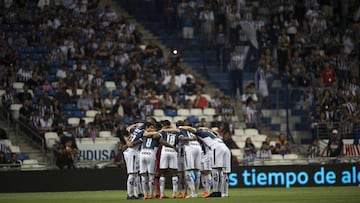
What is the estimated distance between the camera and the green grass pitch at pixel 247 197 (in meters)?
25.7

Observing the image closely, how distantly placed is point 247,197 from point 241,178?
22.5 ft

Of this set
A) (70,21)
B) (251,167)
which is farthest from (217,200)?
(70,21)


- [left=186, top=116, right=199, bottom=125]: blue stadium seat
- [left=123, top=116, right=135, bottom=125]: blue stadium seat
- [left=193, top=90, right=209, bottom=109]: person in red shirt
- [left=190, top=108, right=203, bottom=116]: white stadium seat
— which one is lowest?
[left=186, top=116, right=199, bottom=125]: blue stadium seat

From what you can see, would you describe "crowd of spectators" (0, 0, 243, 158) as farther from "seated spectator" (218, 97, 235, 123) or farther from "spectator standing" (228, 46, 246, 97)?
"spectator standing" (228, 46, 246, 97)

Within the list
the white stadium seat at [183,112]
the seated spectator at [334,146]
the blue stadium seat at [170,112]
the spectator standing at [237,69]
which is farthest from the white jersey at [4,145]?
the seated spectator at [334,146]

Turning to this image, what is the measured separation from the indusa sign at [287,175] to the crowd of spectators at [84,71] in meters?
2.09

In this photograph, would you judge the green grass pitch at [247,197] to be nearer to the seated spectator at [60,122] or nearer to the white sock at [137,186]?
the white sock at [137,186]

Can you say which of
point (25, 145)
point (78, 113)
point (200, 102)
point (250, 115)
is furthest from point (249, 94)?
point (25, 145)

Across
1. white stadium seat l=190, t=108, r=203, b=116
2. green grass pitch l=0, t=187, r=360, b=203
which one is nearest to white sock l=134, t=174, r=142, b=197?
green grass pitch l=0, t=187, r=360, b=203

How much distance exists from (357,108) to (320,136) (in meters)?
1.80

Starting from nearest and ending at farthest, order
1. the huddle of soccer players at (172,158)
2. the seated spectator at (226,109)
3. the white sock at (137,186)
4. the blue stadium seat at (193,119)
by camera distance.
Answer: the huddle of soccer players at (172,158), the white sock at (137,186), the blue stadium seat at (193,119), the seated spectator at (226,109)

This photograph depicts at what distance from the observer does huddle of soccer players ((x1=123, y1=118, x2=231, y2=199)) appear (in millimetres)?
27469

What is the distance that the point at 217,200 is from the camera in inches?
1021

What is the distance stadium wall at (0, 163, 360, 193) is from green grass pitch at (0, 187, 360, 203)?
0.88m
